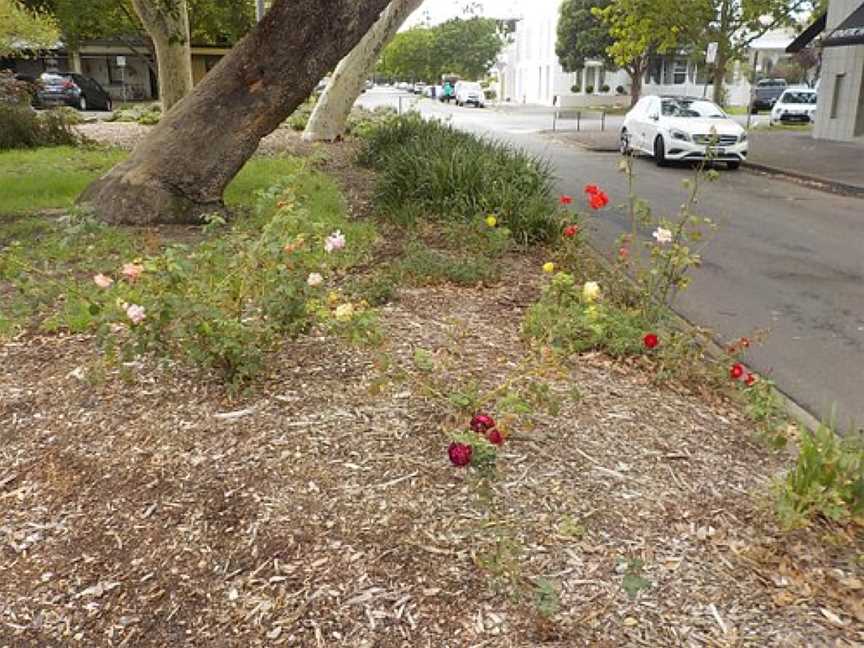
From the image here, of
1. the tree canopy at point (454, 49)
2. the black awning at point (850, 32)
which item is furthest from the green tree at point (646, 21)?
the tree canopy at point (454, 49)

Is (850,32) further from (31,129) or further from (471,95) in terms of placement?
(471,95)

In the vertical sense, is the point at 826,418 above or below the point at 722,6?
below

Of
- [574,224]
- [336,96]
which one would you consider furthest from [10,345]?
[336,96]

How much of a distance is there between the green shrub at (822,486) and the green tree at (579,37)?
172ft

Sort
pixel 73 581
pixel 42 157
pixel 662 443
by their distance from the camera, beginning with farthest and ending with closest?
pixel 42 157 → pixel 662 443 → pixel 73 581

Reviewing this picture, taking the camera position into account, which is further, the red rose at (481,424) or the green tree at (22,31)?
the green tree at (22,31)

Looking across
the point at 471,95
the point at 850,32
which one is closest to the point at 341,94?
the point at 850,32

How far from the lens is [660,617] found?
2.54 meters

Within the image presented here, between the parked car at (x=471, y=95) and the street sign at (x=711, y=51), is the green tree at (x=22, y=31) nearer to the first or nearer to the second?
the street sign at (x=711, y=51)

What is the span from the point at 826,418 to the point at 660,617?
8.35ft

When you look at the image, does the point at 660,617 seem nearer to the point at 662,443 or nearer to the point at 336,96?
the point at 662,443

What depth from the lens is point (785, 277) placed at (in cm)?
804

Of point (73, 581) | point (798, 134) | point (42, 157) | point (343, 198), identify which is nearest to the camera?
point (73, 581)

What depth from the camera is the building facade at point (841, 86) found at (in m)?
22.6
